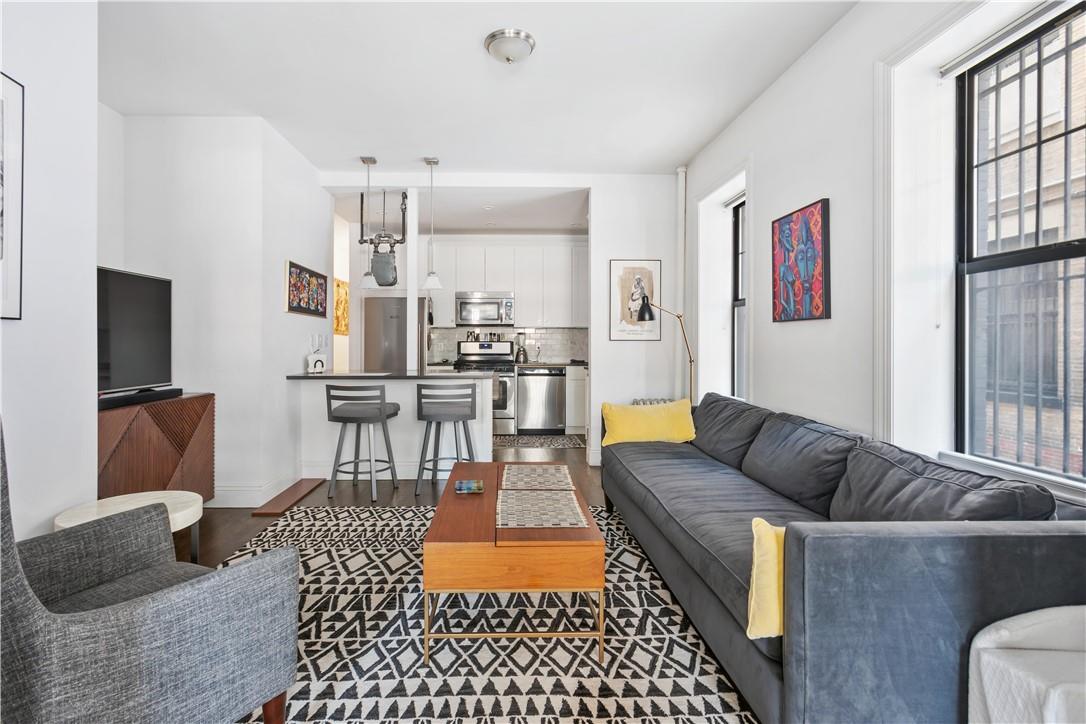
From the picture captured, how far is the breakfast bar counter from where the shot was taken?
412 centimetres

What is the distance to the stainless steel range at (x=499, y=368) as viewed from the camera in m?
6.30

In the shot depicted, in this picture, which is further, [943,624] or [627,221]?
[627,221]

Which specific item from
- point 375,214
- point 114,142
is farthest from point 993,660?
point 375,214

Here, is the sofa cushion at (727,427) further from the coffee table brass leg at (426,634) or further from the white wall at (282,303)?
the white wall at (282,303)

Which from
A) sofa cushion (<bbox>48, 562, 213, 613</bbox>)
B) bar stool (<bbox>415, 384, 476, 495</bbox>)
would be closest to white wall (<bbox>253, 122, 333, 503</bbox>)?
bar stool (<bbox>415, 384, 476, 495</bbox>)

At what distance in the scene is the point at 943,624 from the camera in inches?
47.1

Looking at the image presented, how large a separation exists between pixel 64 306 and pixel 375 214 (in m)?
4.06

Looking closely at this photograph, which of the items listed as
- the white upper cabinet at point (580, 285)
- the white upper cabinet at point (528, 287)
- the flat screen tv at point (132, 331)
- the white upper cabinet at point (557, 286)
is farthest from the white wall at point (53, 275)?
the white upper cabinet at point (580, 285)

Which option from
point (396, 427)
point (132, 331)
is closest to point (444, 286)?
point (396, 427)

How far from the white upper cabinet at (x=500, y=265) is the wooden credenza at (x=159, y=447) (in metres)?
3.80

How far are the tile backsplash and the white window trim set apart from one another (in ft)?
16.5

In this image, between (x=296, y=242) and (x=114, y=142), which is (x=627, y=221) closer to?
(x=296, y=242)

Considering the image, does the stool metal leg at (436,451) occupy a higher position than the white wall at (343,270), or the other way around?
the white wall at (343,270)

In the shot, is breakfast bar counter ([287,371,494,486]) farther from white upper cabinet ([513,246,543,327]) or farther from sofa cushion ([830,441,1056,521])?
sofa cushion ([830,441,1056,521])
